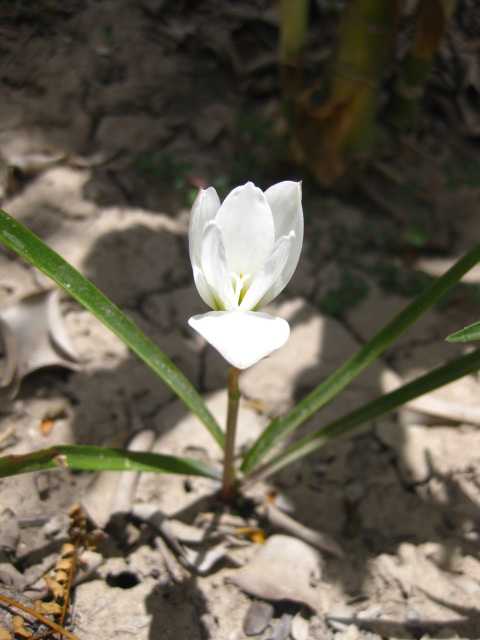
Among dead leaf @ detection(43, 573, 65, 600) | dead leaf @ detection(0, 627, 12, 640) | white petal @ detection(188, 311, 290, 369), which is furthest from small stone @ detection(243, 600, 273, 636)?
white petal @ detection(188, 311, 290, 369)

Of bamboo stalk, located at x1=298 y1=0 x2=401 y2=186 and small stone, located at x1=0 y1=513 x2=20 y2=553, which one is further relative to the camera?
bamboo stalk, located at x1=298 y1=0 x2=401 y2=186

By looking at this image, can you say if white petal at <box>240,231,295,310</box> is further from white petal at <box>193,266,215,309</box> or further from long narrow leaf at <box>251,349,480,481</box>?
long narrow leaf at <box>251,349,480,481</box>

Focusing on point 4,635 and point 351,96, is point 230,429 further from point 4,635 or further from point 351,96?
point 351,96

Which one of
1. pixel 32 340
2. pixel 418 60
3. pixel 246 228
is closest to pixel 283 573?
pixel 246 228

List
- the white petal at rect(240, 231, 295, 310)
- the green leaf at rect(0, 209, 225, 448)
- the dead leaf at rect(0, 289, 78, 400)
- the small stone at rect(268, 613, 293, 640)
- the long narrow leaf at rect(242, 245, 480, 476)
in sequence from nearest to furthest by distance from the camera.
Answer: the white petal at rect(240, 231, 295, 310) < the green leaf at rect(0, 209, 225, 448) < the long narrow leaf at rect(242, 245, 480, 476) < the small stone at rect(268, 613, 293, 640) < the dead leaf at rect(0, 289, 78, 400)

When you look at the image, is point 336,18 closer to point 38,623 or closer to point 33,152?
point 33,152

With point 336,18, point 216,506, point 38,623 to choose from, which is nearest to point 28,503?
point 38,623
